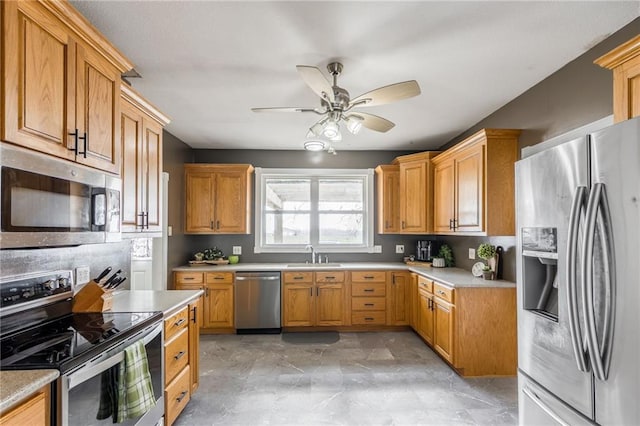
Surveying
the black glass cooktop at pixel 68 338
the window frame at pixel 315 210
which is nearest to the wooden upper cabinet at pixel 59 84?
the black glass cooktop at pixel 68 338

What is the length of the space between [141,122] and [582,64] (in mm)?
3218

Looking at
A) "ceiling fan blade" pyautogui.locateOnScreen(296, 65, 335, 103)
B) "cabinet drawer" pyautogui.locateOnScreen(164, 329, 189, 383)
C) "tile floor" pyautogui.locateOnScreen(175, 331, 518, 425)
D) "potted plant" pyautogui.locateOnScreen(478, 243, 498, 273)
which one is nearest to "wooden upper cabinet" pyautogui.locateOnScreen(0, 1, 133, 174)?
"ceiling fan blade" pyautogui.locateOnScreen(296, 65, 335, 103)

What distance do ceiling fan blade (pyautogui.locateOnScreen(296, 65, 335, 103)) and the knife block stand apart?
1811 millimetres

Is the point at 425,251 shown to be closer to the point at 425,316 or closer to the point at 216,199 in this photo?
the point at 425,316

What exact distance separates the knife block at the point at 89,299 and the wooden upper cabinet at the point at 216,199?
2.59 m

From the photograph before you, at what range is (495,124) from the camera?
11.1ft

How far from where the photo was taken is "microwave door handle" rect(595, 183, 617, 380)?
125cm

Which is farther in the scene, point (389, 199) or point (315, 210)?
point (315, 210)

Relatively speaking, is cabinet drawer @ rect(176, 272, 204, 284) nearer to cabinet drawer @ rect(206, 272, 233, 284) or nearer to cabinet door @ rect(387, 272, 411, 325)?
cabinet drawer @ rect(206, 272, 233, 284)

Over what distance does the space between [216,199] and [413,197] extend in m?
2.78

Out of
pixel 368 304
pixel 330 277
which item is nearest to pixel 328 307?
pixel 330 277

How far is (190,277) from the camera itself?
13.8 ft

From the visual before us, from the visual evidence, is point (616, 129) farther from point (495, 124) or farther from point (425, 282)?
point (425, 282)

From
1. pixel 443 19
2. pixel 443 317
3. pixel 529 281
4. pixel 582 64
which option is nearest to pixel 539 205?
pixel 529 281
